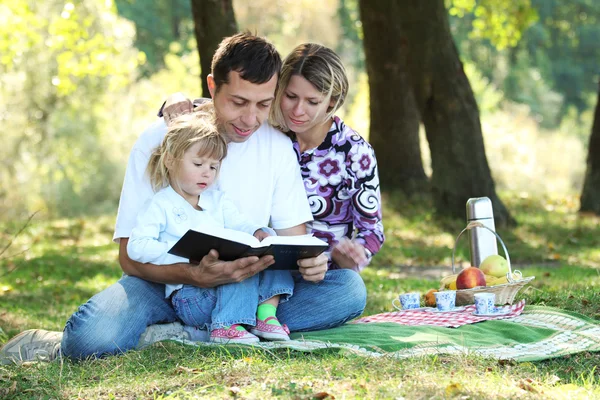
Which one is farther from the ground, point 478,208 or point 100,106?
point 100,106

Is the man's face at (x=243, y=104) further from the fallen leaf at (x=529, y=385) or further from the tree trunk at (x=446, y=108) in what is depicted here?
the tree trunk at (x=446, y=108)

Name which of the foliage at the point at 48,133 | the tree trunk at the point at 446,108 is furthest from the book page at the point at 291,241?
the foliage at the point at 48,133

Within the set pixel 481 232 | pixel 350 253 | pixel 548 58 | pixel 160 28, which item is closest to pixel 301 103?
pixel 350 253

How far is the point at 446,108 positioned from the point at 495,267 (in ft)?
16.5

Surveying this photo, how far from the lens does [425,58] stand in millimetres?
10227

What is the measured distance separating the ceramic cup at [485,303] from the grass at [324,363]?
0.57 m

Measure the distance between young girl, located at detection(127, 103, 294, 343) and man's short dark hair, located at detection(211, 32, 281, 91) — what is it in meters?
0.27

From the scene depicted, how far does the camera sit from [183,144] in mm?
4203

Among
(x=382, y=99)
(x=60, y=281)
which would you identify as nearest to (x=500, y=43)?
(x=382, y=99)

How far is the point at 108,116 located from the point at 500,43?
9.71m

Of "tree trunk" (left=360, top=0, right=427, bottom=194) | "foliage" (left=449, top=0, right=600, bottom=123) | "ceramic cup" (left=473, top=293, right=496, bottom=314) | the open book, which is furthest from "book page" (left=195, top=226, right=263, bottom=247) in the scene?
"foliage" (left=449, top=0, right=600, bottom=123)

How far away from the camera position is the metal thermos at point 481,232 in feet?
19.3

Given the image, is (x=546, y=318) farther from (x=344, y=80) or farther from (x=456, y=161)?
(x=456, y=161)

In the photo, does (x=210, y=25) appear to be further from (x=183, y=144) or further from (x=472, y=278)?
(x=183, y=144)
